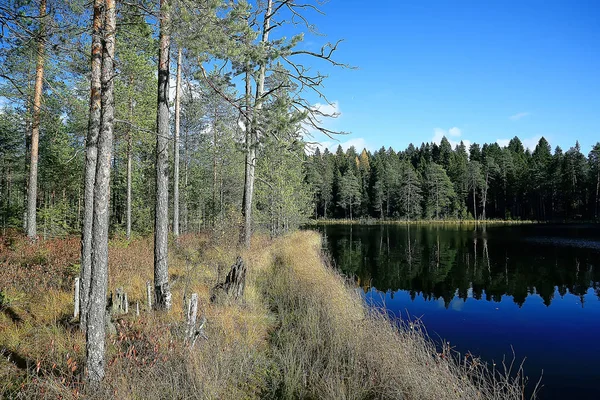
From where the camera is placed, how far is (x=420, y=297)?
1372 cm

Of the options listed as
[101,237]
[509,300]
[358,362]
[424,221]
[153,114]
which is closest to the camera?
[101,237]

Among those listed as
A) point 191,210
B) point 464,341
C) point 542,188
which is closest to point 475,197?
point 542,188

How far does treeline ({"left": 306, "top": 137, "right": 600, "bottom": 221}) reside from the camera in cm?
5894

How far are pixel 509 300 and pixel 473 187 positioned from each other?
59234 mm

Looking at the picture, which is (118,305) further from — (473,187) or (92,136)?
(473,187)

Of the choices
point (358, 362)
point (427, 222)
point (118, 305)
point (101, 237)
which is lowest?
point (427, 222)

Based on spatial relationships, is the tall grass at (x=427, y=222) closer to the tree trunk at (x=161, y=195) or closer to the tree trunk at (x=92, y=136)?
the tree trunk at (x=161, y=195)

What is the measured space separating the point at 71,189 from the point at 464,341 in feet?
89.5

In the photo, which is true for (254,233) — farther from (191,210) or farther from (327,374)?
(327,374)

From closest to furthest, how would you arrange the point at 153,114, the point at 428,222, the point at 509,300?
the point at 509,300, the point at 153,114, the point at 428,222

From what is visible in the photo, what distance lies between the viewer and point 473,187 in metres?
66.2

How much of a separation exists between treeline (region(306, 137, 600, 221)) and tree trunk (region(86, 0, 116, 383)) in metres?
49.9

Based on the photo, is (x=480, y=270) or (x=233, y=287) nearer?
(x=233, y=287)

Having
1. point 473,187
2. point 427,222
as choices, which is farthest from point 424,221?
point 473,187
